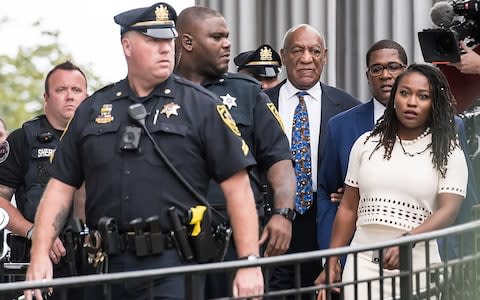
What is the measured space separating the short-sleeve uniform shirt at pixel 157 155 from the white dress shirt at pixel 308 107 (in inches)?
63.3

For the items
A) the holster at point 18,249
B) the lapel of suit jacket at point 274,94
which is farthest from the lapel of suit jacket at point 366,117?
the holster at point 18,249

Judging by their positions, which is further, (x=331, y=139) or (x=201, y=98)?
(x=331, y=139)

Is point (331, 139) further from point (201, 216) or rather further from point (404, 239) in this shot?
point (404, 239)

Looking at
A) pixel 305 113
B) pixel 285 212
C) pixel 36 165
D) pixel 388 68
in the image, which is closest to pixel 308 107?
pixel 305 113

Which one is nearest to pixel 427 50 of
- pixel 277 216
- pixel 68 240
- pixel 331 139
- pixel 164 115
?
pixel 331 139

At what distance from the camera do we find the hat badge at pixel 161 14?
18.0 feet

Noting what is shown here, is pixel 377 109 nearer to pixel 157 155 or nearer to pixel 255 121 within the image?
pixel 255 121

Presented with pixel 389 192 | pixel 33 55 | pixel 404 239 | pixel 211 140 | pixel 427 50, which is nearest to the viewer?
pixel 404 239

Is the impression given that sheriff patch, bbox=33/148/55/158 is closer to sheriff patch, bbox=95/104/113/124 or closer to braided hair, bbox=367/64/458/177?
sheriff patch, bbox=95/104/113/124

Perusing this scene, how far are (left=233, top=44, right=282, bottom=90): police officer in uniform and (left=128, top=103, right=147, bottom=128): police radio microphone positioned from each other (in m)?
2.88

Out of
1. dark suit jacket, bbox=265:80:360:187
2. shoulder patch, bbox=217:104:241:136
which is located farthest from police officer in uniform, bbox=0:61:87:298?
shoulder patch, bbox=217:104:241:136

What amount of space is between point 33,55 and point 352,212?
11403 millimetres

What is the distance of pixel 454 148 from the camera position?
5.67m

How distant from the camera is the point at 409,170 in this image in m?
5.62
